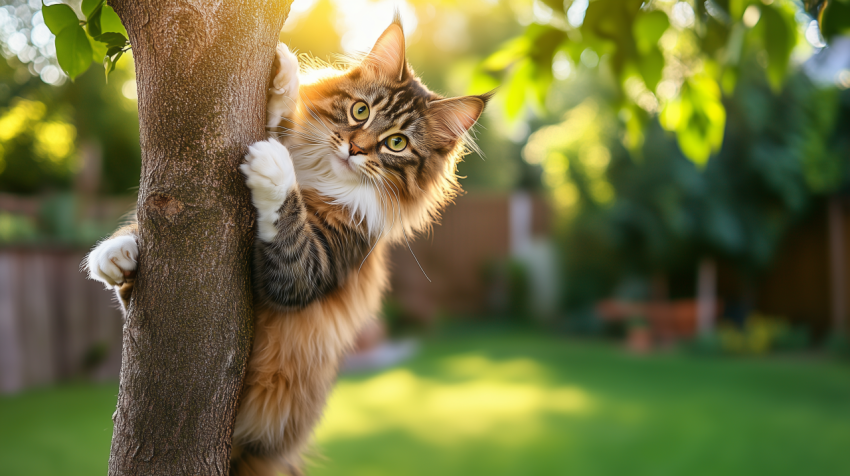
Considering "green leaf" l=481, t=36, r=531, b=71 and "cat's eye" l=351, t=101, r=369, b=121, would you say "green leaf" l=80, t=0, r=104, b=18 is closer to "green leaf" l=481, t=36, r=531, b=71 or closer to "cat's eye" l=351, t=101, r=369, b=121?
"cat's eye" l=351, t=101, r=369, b=121

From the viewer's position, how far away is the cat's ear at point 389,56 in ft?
5.17

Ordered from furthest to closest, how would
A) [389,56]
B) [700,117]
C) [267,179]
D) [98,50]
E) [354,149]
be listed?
[700,117], [389,56], [354,149], [98,50], [267,179]

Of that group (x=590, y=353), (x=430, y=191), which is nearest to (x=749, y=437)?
(x=590, y=353)

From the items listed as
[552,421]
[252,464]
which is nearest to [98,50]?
[252,464]

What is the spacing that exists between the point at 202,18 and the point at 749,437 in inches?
175

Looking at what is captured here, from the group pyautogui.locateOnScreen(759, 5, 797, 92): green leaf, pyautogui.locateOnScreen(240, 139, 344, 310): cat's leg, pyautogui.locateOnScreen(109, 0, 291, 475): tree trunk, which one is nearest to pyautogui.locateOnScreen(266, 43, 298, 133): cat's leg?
pyautogui.locateOnScreen(240, 139, 344, 310): cat's leg

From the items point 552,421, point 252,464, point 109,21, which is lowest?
point 552,421

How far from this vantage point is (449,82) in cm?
991

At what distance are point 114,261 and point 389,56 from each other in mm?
975

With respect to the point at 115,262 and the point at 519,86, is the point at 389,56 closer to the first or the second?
the point at 519,86

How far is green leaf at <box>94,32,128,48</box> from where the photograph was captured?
1047 mm

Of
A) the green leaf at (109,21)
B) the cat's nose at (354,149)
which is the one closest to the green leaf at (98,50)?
the green leaf at (109,21)

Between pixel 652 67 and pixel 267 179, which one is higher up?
pixel 652 67

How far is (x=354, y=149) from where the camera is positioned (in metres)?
1.53
